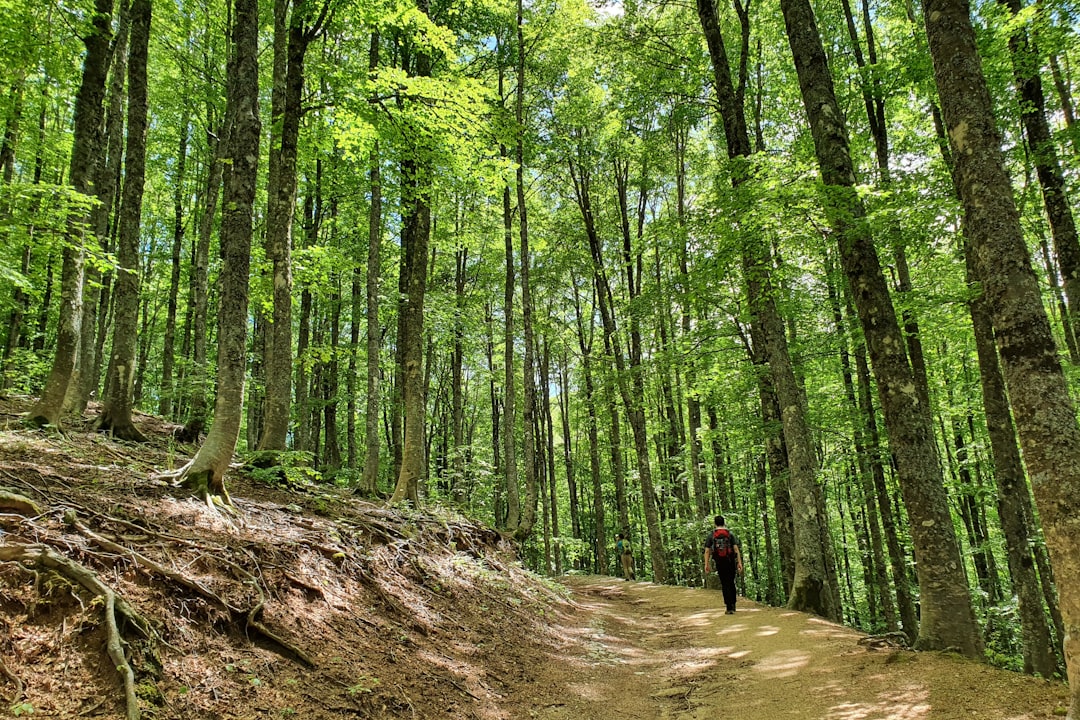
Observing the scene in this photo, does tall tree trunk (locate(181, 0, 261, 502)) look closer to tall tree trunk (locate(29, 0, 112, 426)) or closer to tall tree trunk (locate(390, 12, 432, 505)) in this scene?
tall tree trunk (locate(29, 0, 112, 426))

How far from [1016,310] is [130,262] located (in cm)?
1179

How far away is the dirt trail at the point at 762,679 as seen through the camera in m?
4.42

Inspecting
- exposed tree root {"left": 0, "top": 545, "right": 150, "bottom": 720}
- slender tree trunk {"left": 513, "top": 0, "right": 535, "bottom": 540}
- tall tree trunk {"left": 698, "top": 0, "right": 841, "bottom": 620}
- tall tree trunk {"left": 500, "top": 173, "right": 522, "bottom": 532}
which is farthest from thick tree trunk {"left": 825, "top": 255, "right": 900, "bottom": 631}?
exposed tree root {"left": 0, "top": 545, "right": 150, "bottom": 720}

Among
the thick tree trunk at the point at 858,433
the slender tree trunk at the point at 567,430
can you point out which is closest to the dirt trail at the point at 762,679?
the thick tree trunk at the point at 858,433

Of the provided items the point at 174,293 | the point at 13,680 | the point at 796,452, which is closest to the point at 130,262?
the point at 13,680

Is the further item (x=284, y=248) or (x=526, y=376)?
(x=526, y=376)

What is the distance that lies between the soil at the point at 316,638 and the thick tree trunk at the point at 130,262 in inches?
18.3

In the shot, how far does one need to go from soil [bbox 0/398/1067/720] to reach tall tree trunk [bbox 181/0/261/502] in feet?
2.95

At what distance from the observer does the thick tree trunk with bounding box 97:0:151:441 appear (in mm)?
8523

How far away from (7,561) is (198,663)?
1367 mm

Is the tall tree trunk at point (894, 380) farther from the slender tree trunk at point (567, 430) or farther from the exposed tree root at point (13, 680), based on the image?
the slender tree trunk at point (567, 430)

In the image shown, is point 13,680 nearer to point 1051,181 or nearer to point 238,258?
point 238,258

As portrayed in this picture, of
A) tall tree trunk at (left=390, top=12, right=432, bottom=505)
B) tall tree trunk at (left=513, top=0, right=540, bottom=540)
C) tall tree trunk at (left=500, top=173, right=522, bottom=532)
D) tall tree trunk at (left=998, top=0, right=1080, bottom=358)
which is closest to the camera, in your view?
tall tree trunk at (left=998, top=0, right=1080, bottom=358)

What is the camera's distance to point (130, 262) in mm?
9109
